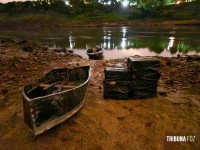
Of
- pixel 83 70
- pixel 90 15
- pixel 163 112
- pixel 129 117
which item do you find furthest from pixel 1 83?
pixel 90 15

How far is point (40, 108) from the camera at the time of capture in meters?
4.39

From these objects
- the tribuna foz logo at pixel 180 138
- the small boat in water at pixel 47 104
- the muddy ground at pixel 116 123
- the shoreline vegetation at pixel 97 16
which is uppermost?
the shoreline vegetation at pixel 97 16

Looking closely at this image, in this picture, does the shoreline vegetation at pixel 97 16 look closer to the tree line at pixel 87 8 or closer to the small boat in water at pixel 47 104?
the tree line at pixel 87 8

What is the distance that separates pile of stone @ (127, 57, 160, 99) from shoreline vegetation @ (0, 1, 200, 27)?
50371 mm

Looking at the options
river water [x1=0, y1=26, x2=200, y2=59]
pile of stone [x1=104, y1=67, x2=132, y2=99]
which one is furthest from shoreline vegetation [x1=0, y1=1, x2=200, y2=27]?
pile of stone [x1=104, y1=67, x2=132, y2=99]

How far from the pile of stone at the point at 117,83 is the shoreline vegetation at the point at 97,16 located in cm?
5082

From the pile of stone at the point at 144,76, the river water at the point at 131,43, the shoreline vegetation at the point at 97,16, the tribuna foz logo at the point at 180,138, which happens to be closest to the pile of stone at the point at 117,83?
the pile of stone at the point at 144,76

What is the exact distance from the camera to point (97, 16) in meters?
61.2

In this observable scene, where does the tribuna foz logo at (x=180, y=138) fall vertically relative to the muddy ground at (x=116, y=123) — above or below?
below

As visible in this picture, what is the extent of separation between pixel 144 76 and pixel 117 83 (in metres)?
0.92

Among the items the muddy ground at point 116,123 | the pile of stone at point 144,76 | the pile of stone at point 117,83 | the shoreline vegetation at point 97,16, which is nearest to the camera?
the muddy ground at point 116,123

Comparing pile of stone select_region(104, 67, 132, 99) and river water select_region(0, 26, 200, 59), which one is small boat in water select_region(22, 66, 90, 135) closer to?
pile of stone select_region(104, 67, 132, 99)

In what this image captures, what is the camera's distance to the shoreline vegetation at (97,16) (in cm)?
5497

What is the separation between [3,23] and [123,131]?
66557 mm
